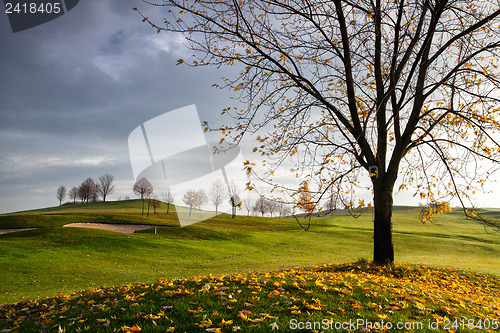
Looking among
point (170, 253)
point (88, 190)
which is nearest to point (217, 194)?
point (170, 253)

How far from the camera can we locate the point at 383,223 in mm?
10422

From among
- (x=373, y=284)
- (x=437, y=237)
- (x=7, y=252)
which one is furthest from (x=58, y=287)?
(x=437, y=237)

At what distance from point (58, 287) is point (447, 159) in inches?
733

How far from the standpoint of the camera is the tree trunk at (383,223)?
1038cm

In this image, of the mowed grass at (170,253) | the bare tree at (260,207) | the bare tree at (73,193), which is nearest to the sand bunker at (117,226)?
the mowed grass at (170,253)

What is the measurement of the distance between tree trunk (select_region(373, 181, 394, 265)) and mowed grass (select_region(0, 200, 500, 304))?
4645 mm

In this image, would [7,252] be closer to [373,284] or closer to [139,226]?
[139,226]

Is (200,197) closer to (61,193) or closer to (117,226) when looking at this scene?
(117,226)

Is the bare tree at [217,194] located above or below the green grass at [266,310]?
above

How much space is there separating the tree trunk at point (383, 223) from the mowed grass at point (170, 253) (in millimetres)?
4645

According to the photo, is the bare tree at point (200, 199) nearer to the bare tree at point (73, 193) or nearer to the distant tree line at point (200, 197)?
the distant tree line at point (200, 197)

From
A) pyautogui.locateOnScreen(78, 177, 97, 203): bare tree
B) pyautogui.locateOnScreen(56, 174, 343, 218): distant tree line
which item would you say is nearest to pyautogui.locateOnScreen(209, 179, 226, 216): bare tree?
pyautogui.locateOnScreen(56, 174, 343, 218): distant tree line

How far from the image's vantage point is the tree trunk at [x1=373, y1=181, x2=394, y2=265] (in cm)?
1038

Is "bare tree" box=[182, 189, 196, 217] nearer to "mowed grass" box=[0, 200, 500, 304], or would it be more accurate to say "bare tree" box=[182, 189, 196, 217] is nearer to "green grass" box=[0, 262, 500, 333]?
"mowed grass" box=[0, 200, 500, 304]
